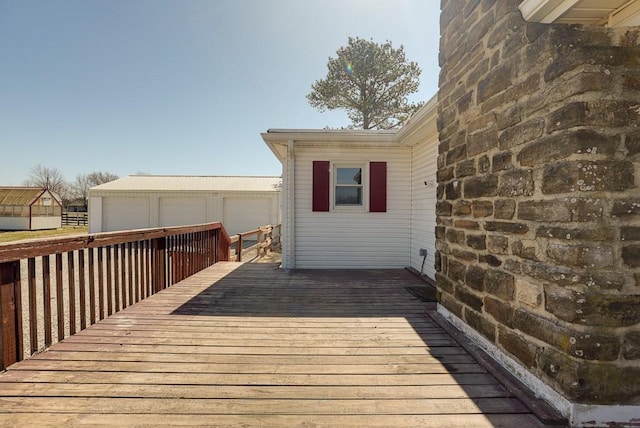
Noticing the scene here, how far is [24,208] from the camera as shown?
18.8m

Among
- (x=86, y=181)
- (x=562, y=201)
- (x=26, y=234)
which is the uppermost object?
(x=86, y=181)

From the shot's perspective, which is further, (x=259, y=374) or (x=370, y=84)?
(x=370, y=84)

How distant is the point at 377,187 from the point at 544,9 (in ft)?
13.3

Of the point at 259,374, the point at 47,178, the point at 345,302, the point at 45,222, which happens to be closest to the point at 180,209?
the point at 45,222

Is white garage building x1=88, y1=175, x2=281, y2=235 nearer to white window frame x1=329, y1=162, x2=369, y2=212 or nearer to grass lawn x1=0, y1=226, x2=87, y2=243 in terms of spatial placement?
grass lawn x1=0, y1=226, x2=87, y2=243

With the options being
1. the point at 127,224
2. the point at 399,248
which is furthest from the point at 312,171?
the point at 127,224

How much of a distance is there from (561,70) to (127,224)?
19.1 metres

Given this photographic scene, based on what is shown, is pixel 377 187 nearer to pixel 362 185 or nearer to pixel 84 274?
pixel 362 185

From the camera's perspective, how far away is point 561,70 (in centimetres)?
148

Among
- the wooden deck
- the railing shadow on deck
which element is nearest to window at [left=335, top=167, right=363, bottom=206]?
the railing shadow on deck

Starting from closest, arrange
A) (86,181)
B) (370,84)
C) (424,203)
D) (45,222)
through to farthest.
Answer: (424,203) < (370,84) < (45,222) < (86,181)

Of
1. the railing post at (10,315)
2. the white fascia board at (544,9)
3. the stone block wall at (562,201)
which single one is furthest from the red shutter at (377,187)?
the railing post at (10,315)

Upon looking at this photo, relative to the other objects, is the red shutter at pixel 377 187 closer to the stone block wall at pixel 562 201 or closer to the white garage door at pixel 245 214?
the stone block wall at pixel 562 201

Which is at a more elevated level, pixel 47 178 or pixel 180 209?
pixel 47 178
